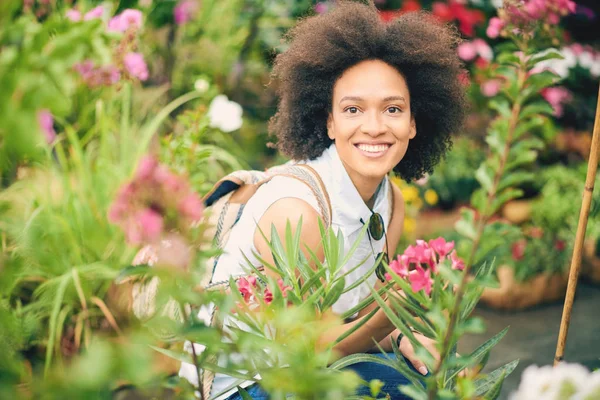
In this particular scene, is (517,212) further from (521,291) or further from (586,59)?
(586,59)

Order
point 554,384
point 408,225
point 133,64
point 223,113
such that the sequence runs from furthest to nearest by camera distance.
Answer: point 408,225 → point 223,113 → point 133,64 → point 554,384

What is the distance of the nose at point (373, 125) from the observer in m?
1.80

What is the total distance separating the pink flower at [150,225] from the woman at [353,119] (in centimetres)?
96

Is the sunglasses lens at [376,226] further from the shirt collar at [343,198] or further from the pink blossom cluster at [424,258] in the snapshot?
the pink blossom cluster at [424,258]

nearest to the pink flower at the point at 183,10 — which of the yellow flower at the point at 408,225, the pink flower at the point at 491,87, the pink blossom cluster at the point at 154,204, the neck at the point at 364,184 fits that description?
the yellow flower at the point at 408,225

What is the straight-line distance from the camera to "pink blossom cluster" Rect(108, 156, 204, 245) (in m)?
0.73

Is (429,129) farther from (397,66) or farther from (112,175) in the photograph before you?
(112,175)

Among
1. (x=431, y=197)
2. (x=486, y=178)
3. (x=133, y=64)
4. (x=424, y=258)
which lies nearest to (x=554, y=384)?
(x=486, y=178)

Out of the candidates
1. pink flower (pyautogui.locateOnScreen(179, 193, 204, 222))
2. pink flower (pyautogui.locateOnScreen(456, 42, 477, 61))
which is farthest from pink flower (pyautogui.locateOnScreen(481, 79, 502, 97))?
pink flower (pyautogui.locateOnScreen(179, 193, 204, 222))

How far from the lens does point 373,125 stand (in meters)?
1.80

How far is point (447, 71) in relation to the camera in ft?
6.87

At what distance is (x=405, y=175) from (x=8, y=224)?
153 centimetres

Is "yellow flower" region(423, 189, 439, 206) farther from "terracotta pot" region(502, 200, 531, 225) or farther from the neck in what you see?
the neck

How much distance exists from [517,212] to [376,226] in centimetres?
249
